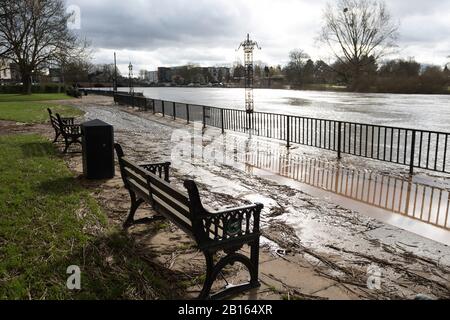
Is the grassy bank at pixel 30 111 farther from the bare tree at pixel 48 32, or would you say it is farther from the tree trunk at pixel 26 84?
the tree trunk at pixel 26 84

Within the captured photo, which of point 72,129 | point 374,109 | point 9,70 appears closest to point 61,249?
point 72,129

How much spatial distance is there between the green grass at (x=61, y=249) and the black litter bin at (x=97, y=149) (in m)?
0.48

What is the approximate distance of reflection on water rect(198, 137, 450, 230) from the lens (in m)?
5.99

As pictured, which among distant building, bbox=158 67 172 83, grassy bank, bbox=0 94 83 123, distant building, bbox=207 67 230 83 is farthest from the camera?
distant building, bbox=158 67 172 83

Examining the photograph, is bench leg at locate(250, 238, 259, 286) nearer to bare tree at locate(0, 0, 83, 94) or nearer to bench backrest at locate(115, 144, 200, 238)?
bench backrest at locate(115, 144, 200, 238)

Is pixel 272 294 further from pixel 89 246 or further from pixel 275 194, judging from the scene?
pixel 275 194

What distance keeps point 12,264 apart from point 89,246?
0.79 m

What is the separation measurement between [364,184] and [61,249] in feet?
17.8

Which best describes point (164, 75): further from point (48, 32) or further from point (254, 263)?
point (254, 263)

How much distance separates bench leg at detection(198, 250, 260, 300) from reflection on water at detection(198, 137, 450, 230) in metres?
2.95

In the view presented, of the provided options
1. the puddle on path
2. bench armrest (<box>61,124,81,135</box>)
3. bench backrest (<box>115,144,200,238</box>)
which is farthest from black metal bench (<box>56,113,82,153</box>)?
bench backrest (<box>115,144,200,238</box>)

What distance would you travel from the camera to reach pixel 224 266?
11.8ft

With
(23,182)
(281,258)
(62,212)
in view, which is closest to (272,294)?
(281,258)

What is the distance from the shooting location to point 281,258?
4398 mm
